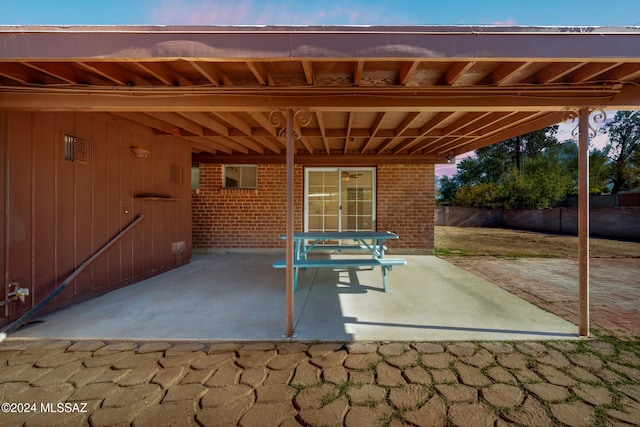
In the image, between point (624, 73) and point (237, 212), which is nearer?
point (624, 73)

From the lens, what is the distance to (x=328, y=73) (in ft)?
8.29

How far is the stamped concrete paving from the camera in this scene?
1.61 meters

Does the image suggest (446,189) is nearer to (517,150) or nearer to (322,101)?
(517,150)

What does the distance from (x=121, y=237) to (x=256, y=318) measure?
8.72ft

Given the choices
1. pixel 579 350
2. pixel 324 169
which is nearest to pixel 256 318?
pixel 579 350

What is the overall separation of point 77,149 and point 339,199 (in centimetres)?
518

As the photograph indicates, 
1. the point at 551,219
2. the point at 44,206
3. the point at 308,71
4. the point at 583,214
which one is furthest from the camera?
the point at 551,219

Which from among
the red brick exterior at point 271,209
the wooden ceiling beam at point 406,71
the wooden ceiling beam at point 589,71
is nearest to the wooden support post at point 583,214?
the wooden ceiling beam at point 589,71

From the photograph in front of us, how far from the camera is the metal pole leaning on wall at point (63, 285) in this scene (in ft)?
8.65

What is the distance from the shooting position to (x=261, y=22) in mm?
2074

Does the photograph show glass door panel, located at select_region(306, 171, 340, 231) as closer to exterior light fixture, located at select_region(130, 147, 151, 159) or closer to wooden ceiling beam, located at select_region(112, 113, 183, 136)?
wooden ceiling beam, located at select_region(112, 113, 183, 136)

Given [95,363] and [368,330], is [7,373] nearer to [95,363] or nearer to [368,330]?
[95,363]

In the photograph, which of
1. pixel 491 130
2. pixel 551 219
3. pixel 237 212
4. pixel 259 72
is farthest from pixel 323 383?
pixel 551 219

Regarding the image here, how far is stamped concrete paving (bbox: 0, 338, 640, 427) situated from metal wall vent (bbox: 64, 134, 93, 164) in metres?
2.14
